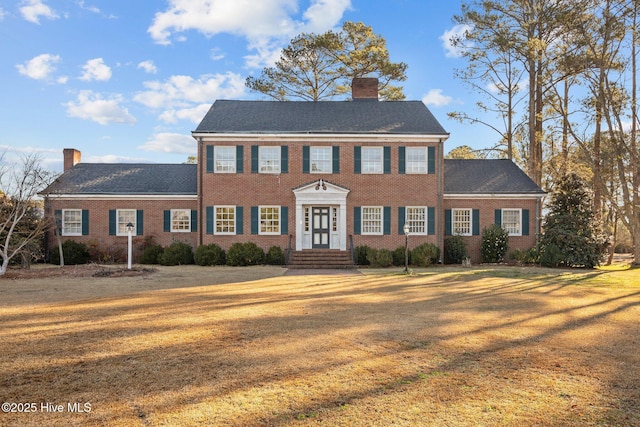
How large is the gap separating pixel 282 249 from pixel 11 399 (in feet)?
58.0

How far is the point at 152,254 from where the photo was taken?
22281mm

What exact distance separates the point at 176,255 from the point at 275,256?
465 cm

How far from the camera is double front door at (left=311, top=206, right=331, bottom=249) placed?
22.9 meters

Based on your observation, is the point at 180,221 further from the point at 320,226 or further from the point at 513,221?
the point at 513,221

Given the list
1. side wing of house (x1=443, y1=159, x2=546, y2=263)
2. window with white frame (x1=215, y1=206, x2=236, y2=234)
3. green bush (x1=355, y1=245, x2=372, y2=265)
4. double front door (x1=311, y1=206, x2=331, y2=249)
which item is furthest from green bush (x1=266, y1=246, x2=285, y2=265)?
side wing of house (x1=443, y1=159, x2=546, y2=263)

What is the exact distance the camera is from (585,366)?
6.01 metres

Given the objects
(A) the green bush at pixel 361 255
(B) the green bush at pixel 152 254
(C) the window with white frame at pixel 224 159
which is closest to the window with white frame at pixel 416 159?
(A) the green bush at pixel 361 255

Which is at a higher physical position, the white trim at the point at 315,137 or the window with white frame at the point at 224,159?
the white trim at the point at 315,137

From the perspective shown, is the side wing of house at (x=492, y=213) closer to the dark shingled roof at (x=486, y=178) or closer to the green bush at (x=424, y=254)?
the dark shingled roof at (x=486, y=178)

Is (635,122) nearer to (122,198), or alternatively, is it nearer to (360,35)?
(360,35)

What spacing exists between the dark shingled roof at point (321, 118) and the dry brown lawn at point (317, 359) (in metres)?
12.4

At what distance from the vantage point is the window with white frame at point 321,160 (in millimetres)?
22797

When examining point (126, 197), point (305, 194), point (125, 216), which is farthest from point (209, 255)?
point (126, 197)

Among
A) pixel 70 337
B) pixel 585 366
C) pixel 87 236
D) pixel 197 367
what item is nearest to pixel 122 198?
pixel 87 236
